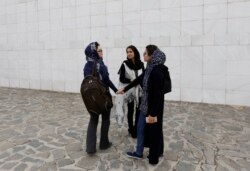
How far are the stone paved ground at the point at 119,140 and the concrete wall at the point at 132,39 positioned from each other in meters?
0.82

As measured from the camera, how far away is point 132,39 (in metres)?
8.10

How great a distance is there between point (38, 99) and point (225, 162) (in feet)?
21.8

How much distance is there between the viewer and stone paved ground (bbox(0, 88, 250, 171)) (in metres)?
3.69

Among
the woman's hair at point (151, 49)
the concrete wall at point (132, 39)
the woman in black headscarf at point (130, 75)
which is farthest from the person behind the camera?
the concrete wall at point (132, 39)

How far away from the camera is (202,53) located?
7145mm

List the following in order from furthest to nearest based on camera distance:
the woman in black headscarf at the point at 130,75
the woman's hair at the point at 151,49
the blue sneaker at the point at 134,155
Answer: the woman in black headscarf at the point at 130,75 → the blue sneaker at the point at 134,155 → the woman's hair at the point at 151,49

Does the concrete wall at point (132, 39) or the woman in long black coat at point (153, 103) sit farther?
the concrete wall at point (132, 39)

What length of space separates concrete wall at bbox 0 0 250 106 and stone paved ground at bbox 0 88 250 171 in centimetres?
82

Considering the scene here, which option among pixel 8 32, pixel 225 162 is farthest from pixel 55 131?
pixel 8 32

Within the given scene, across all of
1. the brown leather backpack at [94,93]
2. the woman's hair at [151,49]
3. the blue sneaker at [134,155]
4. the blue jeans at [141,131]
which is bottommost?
the blue sneaker at [134,155]

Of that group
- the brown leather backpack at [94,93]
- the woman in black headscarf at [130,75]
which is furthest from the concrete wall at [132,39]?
the brown leather backpack at [94,93]

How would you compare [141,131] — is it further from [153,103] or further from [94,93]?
[94,93]

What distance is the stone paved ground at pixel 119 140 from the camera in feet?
12.1

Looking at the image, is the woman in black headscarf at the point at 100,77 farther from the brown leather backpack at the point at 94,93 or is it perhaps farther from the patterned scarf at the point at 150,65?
the patterned scarf at the point at 150,65
